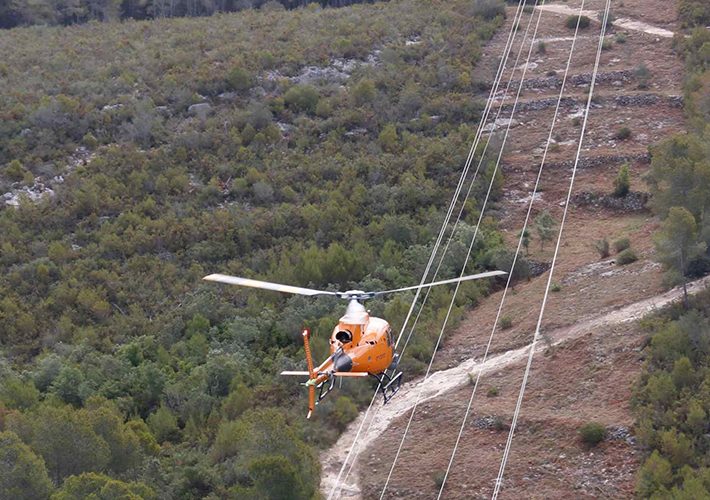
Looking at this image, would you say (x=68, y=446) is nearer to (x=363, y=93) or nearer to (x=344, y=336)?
(x=344, y=336)

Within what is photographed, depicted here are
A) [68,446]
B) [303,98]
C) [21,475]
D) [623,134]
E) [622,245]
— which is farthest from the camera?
[303,98]

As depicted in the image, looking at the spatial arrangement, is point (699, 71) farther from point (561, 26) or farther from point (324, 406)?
point (324, 406)

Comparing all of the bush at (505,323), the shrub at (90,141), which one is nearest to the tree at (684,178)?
the bush at (505,323)

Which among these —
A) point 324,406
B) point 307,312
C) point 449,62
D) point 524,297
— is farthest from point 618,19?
point 324,406

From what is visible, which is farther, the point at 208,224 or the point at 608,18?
the point at 608,18

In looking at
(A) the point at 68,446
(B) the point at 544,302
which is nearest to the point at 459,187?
(B) the point at 544,302

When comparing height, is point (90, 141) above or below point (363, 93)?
below

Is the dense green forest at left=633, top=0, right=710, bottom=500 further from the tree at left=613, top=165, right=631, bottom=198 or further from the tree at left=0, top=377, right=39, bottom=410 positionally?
the tree at left=0, top=377, right=39, bottom=410
